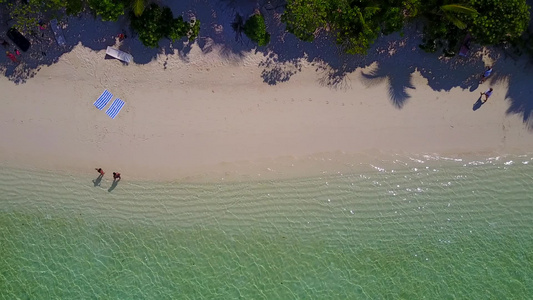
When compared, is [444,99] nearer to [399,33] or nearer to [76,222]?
[399,33]

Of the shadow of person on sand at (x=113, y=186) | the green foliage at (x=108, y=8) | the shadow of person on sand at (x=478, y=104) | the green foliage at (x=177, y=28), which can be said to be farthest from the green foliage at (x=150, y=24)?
the shadow of person on sand at (x=478, y=104)

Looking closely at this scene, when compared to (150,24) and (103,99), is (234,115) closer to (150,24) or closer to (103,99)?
(150,24)

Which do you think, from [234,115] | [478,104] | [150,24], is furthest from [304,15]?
[478,104]

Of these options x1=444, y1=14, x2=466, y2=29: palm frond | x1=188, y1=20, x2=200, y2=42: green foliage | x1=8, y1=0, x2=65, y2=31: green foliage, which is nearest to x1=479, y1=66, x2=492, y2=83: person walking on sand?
x1=444, y1=14, x2=466, y2=29: palm frond

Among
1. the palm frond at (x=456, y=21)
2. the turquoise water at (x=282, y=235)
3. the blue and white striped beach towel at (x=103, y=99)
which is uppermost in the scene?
the palm frond at (x=456, y=21)

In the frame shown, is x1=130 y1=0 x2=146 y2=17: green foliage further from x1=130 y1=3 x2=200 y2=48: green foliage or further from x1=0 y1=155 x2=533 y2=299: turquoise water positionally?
x1=0 y1=155 x2=533 y2=299: turquoise water

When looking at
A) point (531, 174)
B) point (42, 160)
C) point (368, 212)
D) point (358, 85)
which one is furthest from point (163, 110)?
point (531, 174)

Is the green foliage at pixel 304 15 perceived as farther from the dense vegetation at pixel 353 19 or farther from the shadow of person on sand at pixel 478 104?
the shadow of person on sand at pixel 478 104
